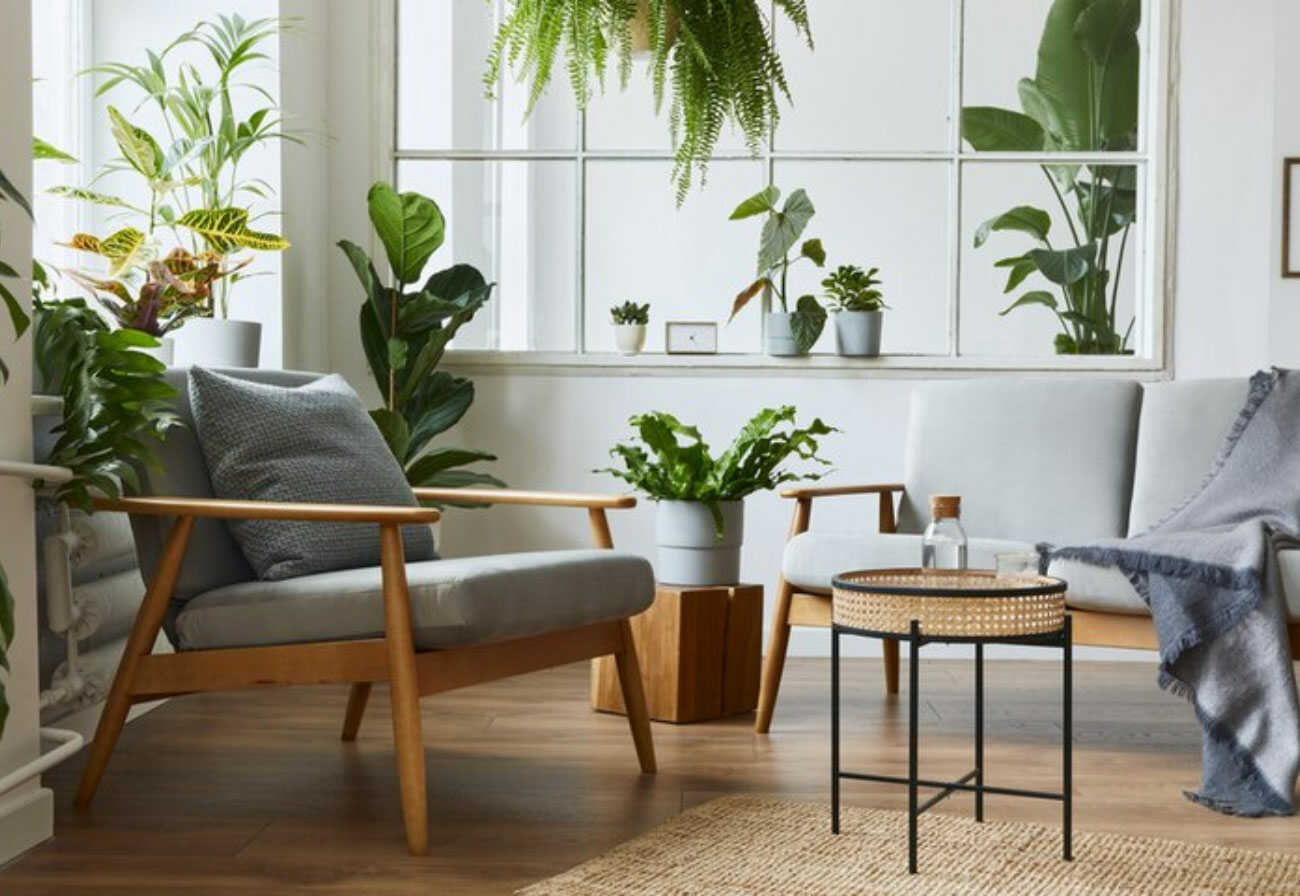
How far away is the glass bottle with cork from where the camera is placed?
281 centimetres

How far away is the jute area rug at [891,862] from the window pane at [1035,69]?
2774mm

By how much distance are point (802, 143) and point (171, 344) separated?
2.05 meters

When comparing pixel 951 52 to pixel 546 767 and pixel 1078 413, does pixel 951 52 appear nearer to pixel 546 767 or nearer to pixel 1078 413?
pixel 1078 413

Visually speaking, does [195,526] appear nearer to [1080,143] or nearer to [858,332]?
[858,332]

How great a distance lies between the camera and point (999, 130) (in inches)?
198

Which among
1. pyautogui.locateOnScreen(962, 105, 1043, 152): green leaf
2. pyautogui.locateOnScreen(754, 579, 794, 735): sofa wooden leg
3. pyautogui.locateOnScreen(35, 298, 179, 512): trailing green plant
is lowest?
pyautogui.locateOnScreen(754, 579, 794, 735): sofa wooden leg

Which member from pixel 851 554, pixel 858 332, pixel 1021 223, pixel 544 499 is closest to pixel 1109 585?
pixel 851 554

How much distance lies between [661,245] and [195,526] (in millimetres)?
2379

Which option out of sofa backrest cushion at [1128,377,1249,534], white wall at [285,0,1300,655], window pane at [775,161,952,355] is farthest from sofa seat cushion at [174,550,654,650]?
window pane at [775,161,952,355]

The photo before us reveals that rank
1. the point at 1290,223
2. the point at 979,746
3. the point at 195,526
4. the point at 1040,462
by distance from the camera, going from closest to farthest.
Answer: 1. the point at 979,746
2. the point at 195,526
3. the point at 1040,462
4. the point at 1290,223

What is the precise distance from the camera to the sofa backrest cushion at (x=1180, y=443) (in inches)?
154

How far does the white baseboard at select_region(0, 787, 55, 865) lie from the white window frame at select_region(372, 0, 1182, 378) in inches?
95.6

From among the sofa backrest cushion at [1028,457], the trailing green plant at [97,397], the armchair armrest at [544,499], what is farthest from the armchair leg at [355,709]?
the sofa backrest cushion at [1028,457]

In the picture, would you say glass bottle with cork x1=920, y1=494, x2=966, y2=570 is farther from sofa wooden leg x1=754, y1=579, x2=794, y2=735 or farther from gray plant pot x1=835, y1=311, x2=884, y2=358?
gray plant pot x1=835, y1=311, x2=884, y2=358
